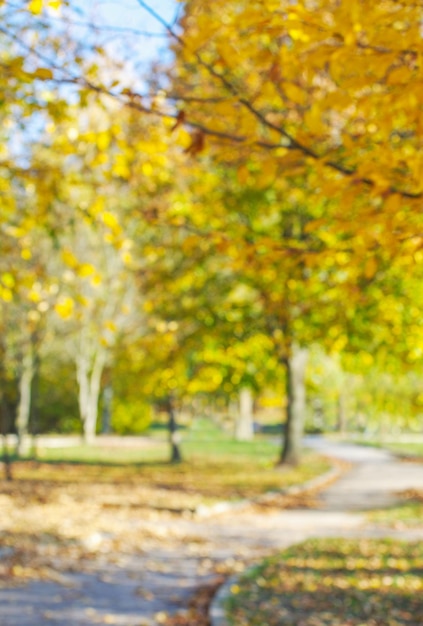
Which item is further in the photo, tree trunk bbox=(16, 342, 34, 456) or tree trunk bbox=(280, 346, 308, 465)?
tree trunk bbox=(16, 342, 34, 456)

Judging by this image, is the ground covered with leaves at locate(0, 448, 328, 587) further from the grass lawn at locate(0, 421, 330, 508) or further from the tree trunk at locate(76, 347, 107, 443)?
the tree trunk at locate(76, 347, 107, 443)

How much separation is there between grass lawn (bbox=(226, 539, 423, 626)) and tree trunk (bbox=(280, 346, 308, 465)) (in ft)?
28.3

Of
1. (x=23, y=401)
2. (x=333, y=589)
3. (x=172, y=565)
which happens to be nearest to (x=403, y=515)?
(x=172, y=565)

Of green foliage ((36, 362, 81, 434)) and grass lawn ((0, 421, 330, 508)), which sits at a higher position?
green foliage ((36, 362, 81, 434))

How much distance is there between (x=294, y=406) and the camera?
16953 millimetres

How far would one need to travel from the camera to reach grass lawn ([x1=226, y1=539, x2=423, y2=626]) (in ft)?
17.4

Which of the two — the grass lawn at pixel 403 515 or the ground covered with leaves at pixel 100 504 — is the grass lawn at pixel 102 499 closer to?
the ground covered with leaves at pixel 100 504

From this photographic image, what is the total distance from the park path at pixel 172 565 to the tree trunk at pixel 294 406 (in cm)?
337

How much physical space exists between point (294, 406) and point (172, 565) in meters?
9.88

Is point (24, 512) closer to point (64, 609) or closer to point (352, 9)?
point (64, 609)

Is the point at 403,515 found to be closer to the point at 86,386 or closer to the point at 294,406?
the point at 294,406

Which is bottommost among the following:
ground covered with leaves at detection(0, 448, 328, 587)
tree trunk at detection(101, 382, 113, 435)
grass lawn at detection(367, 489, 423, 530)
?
grass lawn at detection(367, 489, 423, 530)

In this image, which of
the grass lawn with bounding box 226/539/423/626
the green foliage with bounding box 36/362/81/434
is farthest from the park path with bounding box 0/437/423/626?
the green foliage with bounding box 36/362/81/434

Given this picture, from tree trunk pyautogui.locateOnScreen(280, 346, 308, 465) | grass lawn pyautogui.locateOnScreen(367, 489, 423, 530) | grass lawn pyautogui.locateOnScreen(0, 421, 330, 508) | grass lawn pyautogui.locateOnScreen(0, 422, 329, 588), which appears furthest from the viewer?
tree trunk pyautogui.locateOnScreen(280, 346, 308, 465)
